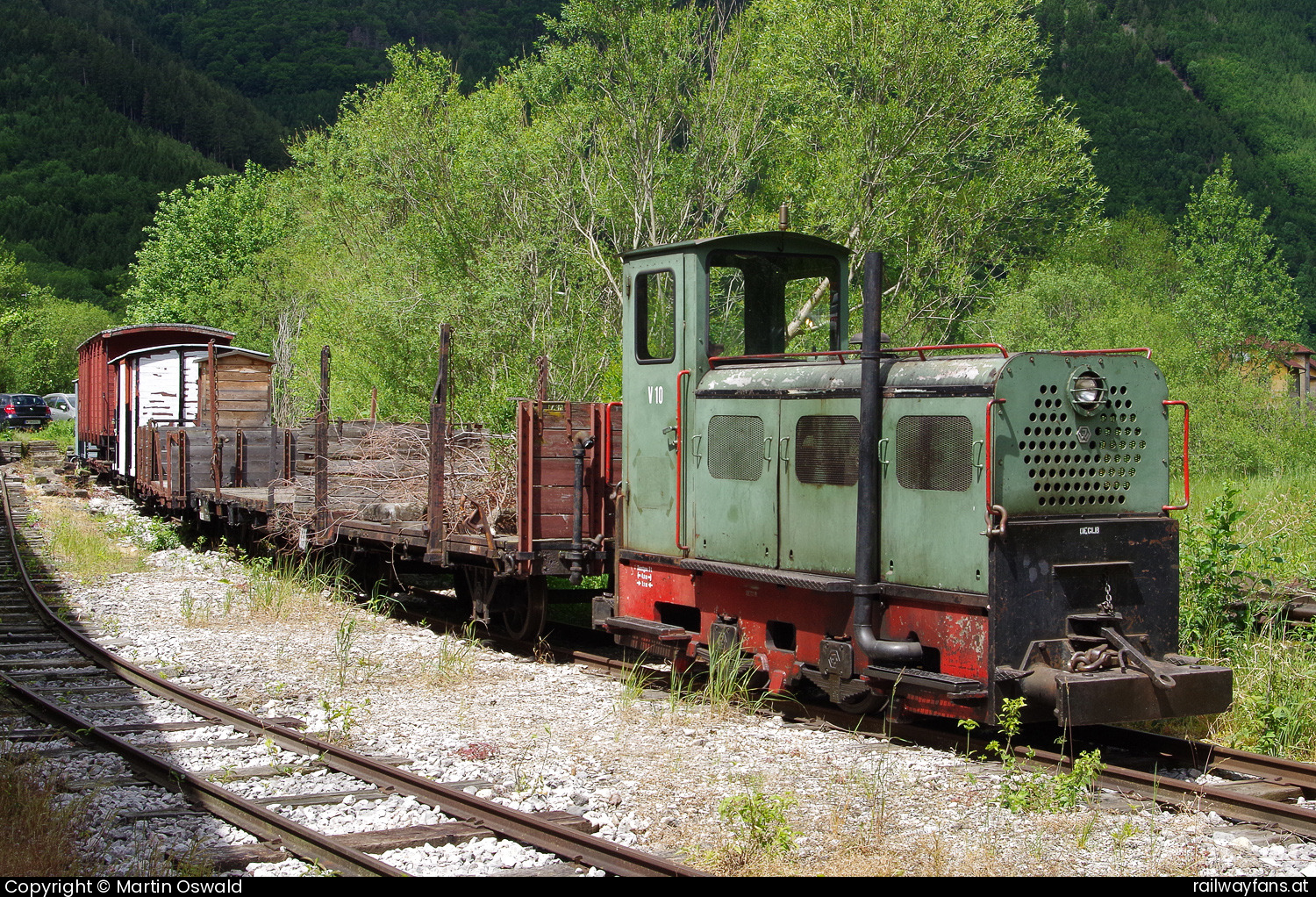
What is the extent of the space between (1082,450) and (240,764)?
206 inches

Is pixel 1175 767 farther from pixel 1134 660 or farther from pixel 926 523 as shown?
pixel 926 523

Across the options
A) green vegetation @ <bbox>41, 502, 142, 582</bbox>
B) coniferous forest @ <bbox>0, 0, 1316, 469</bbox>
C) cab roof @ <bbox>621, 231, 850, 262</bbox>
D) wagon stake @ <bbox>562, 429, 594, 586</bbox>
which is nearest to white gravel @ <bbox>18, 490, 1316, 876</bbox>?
wagon stake @ <bbox>562, 429, 594, 586</bbox>

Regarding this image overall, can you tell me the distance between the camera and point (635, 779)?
624 centimetres

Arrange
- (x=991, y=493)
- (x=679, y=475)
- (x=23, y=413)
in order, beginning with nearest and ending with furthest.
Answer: (x=991, y=493) < (x=679, y=475) < (x=23, y=413)

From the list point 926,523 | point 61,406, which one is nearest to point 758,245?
point 926,523

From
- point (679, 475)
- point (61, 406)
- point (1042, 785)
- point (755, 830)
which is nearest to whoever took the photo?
point (755, 830)

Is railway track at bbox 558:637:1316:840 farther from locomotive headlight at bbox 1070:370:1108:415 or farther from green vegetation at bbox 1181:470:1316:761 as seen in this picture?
locomotive headlight at bbox 1070:370:1108:415

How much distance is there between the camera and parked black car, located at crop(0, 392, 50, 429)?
4869 cm

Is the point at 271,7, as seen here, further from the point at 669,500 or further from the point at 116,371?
the point at 669,500

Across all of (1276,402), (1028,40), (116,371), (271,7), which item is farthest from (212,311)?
(271,7)

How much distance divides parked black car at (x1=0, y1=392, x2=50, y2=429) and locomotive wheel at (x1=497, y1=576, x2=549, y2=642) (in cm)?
4530

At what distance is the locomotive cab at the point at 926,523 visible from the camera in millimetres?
6191

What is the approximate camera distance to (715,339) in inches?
328

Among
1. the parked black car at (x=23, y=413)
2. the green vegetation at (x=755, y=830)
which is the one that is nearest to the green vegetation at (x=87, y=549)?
the green vegetation at (x=755, y=830)
